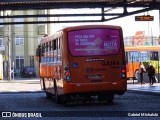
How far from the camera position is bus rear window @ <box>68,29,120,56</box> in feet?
66.2

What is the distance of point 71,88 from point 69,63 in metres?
1.00

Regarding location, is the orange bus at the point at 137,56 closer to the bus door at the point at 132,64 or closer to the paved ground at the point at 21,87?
the bus door at the point at 132,64

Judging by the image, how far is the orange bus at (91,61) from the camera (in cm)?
1989

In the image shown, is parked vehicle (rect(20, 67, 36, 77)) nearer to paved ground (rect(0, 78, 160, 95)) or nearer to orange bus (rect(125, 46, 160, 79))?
orange bus (rect(125, 46, 160, 79))

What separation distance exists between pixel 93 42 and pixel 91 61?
0.79 metres

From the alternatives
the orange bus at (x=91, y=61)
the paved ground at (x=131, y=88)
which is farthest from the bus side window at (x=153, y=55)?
the orange bus at (x=91, y=61)

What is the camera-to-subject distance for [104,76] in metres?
20.2

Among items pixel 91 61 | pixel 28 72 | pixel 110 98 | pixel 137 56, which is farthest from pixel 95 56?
pixel 28 72

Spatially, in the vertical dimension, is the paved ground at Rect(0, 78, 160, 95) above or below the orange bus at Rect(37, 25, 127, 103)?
below

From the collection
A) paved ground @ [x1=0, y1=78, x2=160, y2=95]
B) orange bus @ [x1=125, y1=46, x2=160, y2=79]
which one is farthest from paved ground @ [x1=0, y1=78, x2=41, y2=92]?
orange bus @ [x1=125, y1=46, x2=160, y2=79]

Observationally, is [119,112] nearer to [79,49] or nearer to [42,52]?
[79,49]

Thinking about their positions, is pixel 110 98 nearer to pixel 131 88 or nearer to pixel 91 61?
pixel 91 61

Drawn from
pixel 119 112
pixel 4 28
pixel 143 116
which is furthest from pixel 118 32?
pixel 4 28

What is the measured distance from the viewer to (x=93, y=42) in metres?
20.3
